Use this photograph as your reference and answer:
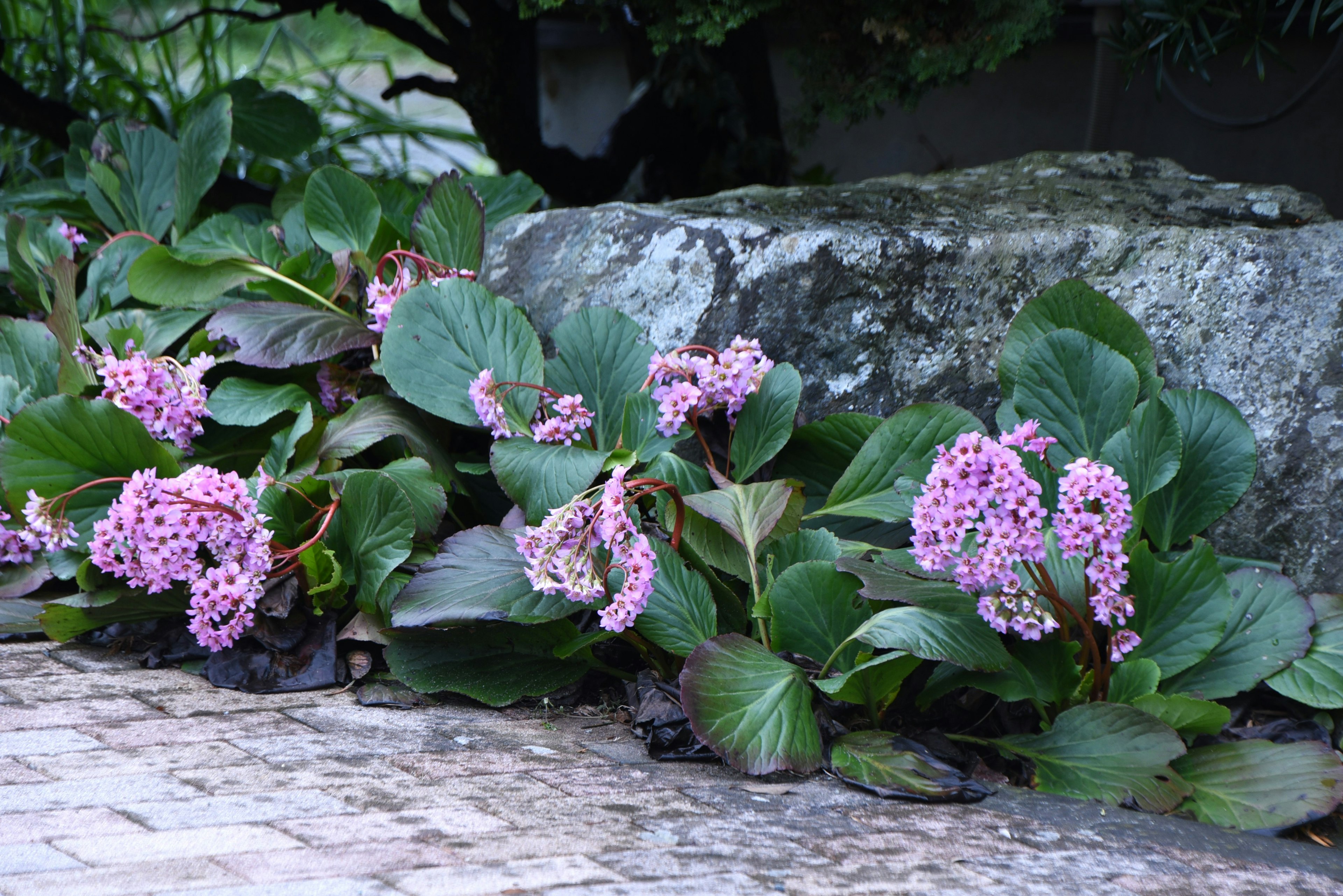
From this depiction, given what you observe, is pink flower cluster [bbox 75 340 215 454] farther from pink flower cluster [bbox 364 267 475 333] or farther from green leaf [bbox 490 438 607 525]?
green leaf [bbox 490 438 607 525]

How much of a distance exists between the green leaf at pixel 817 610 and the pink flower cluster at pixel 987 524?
147mm

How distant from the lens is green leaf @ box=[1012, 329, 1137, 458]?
189 centimetres

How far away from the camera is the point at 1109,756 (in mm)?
1577

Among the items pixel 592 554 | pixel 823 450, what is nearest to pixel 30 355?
pixel 592 554

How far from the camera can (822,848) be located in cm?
130

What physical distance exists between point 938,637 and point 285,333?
4.78 feet

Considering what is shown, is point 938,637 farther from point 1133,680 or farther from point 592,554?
point 592,554

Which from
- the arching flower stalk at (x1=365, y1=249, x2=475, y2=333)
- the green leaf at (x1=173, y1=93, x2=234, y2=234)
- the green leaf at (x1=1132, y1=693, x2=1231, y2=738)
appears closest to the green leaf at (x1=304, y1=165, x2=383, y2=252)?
the arching flower stalk at (x1=365, y1=249, x2=475, y2=333)

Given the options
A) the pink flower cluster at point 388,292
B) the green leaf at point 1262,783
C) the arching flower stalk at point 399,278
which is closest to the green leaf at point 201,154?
the arching flower stalk at point 399,278

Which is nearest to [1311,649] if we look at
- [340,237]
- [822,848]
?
[822,848]

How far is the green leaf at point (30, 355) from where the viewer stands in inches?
97.1

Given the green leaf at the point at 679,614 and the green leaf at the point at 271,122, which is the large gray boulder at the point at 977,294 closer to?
the green leaf at the point at 679,614

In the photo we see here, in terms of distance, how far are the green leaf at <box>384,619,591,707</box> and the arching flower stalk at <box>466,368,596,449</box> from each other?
14.5 inches

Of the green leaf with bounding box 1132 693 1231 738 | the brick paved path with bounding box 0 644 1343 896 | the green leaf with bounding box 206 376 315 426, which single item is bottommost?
the brick paved path with bounding box 0 644 1343 896
